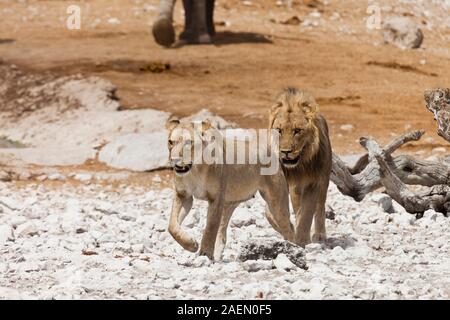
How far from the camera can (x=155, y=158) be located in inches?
578

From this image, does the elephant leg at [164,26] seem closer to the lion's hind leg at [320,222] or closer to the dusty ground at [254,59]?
the dusty ground at [254,59]

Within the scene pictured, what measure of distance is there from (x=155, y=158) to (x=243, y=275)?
22.3ft

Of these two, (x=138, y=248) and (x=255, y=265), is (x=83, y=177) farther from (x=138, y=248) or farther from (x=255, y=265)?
(x=255, y=265)

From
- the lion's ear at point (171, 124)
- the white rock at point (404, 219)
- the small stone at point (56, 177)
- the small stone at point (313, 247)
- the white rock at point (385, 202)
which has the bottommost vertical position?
the small stone at point (56, 177)

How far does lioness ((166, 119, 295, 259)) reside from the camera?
7.96 m

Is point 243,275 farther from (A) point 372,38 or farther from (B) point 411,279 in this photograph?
(A) point 372,38

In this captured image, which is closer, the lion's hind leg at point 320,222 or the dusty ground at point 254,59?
the lion's hind leg at point 320,222

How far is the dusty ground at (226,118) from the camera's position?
26.2ft

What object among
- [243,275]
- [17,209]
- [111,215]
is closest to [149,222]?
[111,215]

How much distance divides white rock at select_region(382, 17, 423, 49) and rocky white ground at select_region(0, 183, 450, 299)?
13.0 m

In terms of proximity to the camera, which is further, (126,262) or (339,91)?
(339,91)

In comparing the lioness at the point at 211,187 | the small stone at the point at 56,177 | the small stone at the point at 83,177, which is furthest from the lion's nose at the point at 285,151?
the small stone at the point at 56,177

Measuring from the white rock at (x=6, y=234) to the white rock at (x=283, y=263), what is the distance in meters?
2.48

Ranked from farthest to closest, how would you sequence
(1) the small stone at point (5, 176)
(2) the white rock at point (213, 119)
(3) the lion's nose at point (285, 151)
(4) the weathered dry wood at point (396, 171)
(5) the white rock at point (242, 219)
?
(2) the white rock at point (213, 119)
(1) the small stone at point (5, 176)
(4) the weathered dry wood at point (396, 171)
(5) the white rock at point (242, 219)
(3) the lion's nose at point (285, 151)
